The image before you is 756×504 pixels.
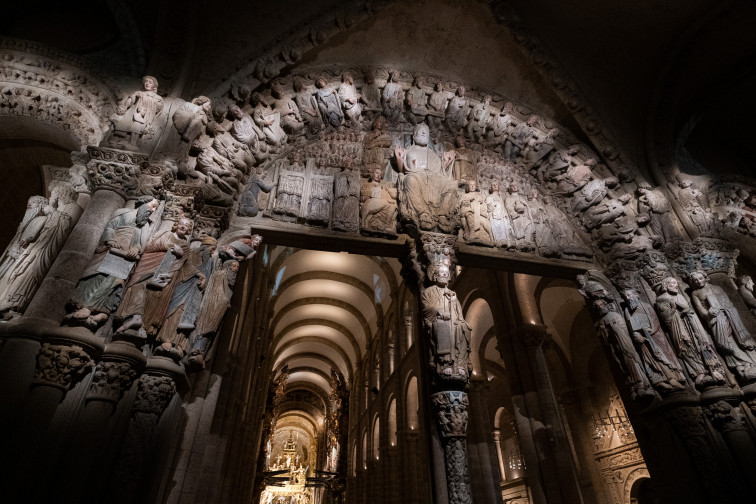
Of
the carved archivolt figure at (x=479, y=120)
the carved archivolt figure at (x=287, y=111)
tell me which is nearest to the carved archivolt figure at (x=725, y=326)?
the carved archivolt figure at (x=479, y=120)

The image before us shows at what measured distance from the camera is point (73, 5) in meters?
5.52

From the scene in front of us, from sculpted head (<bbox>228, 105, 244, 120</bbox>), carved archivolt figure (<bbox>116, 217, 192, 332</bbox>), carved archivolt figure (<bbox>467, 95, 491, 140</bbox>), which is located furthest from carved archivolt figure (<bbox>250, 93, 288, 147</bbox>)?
carved archivolt figure (<bbox>467, 95, 491, 140</bbox>)

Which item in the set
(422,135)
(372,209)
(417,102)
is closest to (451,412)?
(372,209)

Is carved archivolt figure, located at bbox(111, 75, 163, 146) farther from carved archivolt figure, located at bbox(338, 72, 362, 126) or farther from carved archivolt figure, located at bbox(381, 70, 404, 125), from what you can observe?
carved archivolt figure, located at bbox(381, 70, 404, 125)

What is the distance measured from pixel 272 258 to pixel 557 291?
344 inches

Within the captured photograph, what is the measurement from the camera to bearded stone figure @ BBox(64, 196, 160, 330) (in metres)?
3.39

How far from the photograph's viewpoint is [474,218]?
6.13m

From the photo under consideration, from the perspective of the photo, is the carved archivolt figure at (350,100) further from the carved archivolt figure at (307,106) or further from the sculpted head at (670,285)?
the sculpted head at (670,285)

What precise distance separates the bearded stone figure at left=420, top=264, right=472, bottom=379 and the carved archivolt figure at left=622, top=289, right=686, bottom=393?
2.43m

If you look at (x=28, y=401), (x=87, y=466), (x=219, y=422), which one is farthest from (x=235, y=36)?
(x=219, y=422)

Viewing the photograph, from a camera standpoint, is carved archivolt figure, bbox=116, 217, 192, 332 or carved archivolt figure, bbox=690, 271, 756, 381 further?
carved archivolt figure, bbox=690, 271, 756, 381

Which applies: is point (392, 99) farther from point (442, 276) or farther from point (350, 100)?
point (442, 276)

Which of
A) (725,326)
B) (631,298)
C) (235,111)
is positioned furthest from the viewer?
(631,298)

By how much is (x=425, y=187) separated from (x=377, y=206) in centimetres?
78
